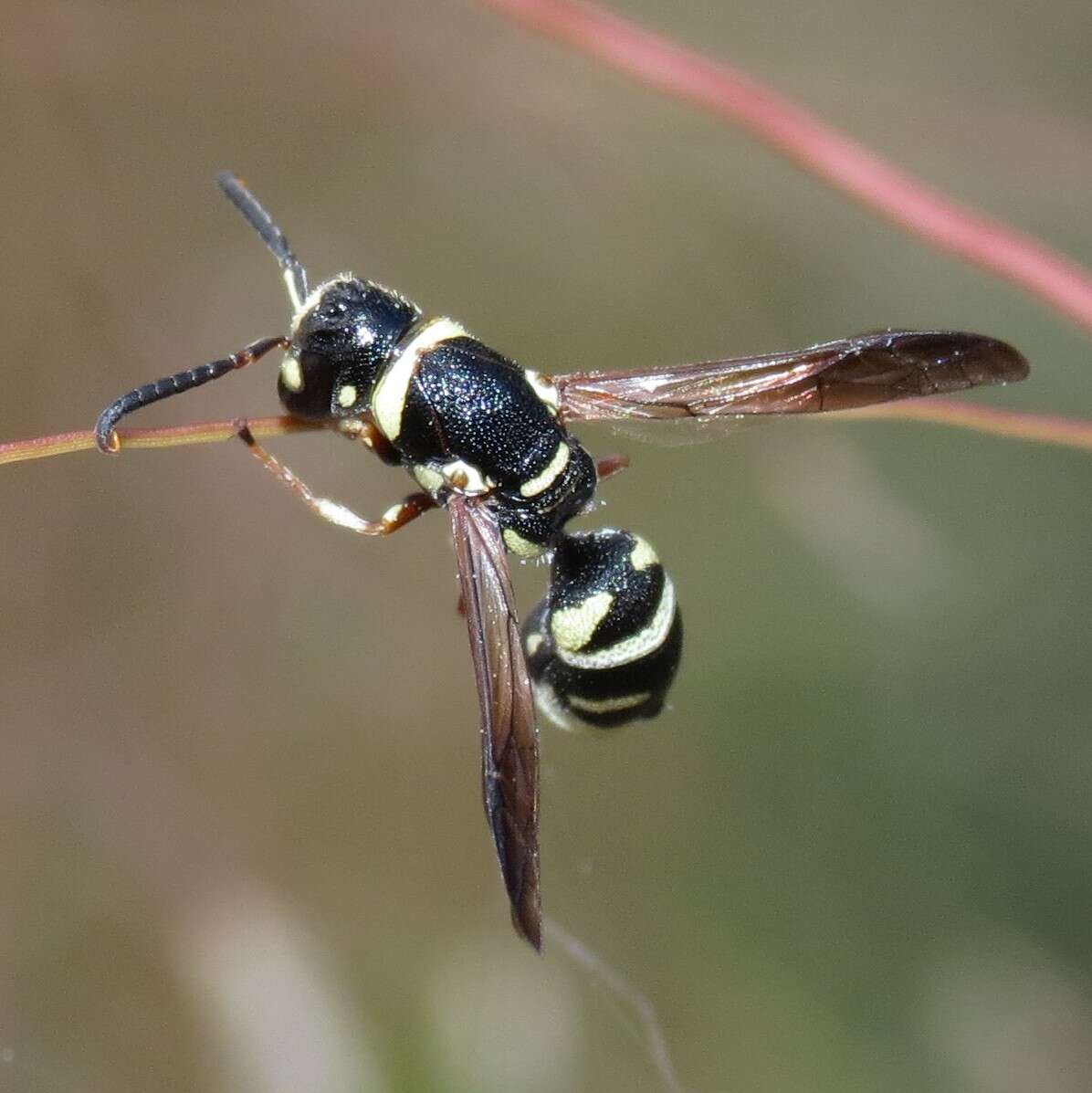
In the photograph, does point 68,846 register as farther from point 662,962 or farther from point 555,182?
point 555,182

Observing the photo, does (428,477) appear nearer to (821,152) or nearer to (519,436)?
(519,436)

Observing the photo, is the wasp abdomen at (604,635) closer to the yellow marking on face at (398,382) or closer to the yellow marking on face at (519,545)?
the yellow marking on face at (519,545)

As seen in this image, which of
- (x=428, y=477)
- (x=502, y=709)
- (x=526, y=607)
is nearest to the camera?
(x=502, y=709)

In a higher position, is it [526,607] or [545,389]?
[545,389]

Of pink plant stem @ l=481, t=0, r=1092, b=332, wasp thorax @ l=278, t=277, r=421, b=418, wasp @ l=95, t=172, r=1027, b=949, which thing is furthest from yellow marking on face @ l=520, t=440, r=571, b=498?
pink plant stem @ l=481, t=0, r=1092, b=332

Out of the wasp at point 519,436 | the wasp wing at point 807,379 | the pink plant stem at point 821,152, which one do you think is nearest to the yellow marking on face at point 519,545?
the wasp at point 519,436

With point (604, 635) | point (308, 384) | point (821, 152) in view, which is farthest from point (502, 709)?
point (821, 152)
